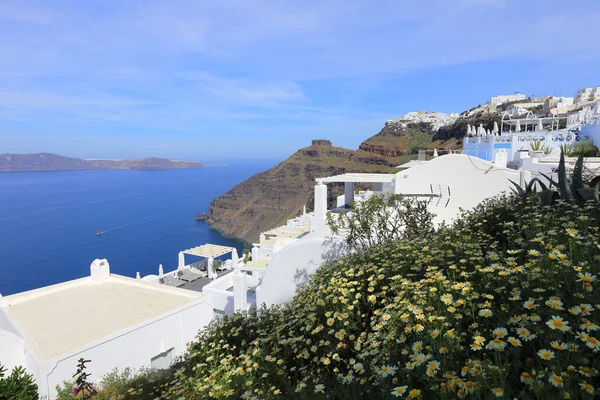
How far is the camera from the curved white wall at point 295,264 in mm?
7230

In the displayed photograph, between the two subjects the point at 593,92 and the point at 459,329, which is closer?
the point at 459,329

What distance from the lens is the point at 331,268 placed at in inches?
207

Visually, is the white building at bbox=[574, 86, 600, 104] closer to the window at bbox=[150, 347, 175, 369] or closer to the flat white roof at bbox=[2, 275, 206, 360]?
the flat white roof at bbox=[2, 275, 206, 360]

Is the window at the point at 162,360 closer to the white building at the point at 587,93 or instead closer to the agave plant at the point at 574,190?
the agave plant at the point at 574,190

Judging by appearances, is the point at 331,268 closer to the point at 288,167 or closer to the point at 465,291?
the point at 465,291

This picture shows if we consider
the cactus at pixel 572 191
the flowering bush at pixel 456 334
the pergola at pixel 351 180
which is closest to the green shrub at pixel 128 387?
the flowering bush at pixel 456 334

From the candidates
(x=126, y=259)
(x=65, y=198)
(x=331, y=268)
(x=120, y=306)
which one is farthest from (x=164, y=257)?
(x=65, y=198)

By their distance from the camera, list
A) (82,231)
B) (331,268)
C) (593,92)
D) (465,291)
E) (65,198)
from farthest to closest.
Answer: (65,198)
(82,231)
(593,92)
(331,268)
(465,291)

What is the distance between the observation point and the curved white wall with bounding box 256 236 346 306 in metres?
7.23

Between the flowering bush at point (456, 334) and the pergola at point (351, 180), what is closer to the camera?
the flowering bush at point (456, 334)

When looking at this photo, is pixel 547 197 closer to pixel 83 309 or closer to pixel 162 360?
pixel 162 360

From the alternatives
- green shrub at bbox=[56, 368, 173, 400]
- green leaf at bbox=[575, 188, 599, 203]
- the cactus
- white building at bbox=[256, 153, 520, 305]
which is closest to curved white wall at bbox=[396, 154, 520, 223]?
white building at bbox=[256, 153, 520, 305]

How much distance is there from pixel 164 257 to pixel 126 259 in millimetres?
7428

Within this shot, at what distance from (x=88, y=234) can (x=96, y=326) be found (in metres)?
94.4
